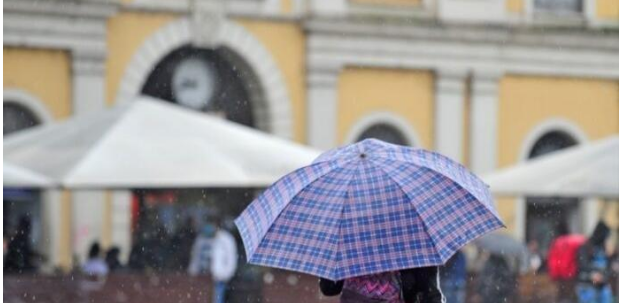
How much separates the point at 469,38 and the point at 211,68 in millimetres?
4713

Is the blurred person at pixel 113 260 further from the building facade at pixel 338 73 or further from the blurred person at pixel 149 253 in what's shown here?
the building facade at pixel 338 73

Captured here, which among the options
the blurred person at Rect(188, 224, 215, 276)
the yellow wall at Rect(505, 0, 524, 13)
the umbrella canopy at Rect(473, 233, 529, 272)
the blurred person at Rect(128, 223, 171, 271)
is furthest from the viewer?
the yellow wall at Rect(505, 0, 524, 13)

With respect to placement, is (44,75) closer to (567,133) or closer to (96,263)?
(96,263)

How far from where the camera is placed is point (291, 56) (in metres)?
28.2

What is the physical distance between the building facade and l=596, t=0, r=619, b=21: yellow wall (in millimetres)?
29

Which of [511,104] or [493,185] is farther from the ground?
[511,104]

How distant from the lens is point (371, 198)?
6.75 metres

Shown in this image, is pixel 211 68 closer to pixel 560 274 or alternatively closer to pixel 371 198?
pixel 560 274

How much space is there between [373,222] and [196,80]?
67.0 ft

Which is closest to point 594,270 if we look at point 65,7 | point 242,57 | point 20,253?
point 20,253

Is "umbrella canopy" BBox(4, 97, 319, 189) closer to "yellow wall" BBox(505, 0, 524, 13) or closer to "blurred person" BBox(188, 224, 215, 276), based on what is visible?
"blurred person" BBox(188, 224, 215, 276)

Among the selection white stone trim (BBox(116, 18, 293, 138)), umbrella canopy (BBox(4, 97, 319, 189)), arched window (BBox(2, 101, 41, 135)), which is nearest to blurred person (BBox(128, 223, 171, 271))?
umbrella canopy (BBox(4, 97, 319, 189))

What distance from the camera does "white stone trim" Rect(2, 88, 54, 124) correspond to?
24.9 metres

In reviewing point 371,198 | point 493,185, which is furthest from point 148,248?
point 371,198
